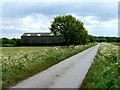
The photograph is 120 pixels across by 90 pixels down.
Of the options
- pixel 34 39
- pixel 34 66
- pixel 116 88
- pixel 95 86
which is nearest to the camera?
pixel 116 88

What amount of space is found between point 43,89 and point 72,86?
4.87 feet

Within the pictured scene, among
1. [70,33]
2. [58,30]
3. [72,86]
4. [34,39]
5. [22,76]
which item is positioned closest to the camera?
[72,86]

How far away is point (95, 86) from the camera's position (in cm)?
1442

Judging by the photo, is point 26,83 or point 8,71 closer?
point 26,83

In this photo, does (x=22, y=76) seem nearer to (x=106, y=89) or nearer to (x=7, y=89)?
(x=7, y=89)

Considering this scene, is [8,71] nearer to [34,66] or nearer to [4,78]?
[4,78]

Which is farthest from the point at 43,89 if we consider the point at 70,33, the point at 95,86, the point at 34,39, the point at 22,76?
the point at 34,39

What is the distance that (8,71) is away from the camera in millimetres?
19719

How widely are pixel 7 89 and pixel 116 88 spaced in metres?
4.66

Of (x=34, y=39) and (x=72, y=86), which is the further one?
(x=34, y=39)

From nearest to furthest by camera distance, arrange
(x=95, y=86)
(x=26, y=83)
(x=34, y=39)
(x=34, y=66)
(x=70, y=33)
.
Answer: (x=95, y=86), (x=26, y=83), (x=34, y=66), (x=70, y=33), (x=34, y=39)

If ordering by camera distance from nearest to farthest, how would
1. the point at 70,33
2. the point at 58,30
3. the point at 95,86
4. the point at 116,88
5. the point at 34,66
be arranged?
the point at 116,88 < the point at 95,86 < the point at 34,66 < the point at 70,33 < the point at 58,30

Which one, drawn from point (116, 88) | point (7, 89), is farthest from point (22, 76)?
point (116, 88)

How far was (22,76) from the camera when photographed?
64.0ft
